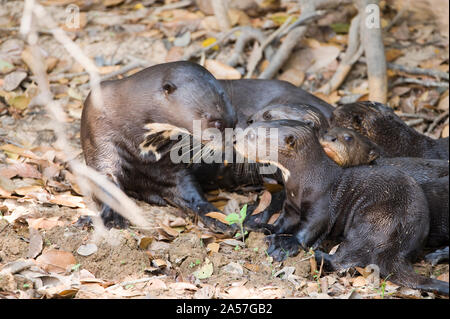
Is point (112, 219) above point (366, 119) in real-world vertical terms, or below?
below

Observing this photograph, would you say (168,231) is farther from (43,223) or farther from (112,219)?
(43,223)

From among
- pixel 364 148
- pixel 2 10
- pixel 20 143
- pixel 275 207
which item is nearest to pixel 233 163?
pixel 275 207

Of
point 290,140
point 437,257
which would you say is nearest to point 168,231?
point 290,140

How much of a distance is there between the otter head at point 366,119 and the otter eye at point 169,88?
170cm

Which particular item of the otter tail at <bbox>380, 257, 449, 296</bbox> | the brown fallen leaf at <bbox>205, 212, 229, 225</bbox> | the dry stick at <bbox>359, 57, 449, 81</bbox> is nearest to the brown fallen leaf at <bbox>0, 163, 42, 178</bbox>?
the brown fallen leaf at <bbox>205, 212, 229, 225</bbox>

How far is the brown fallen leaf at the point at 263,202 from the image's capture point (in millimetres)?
5213

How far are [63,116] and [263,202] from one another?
2.25 metres

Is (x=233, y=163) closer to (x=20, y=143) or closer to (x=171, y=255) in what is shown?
(x=171, y=255)

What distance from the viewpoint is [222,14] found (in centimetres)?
725

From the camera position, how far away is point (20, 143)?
→ 584cm

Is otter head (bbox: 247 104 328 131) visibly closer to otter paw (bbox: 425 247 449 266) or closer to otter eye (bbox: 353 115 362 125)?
otter eye (bbox: 353 115 362 125)

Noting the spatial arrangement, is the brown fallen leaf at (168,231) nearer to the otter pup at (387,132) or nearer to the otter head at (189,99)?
the otter head at (189,99)

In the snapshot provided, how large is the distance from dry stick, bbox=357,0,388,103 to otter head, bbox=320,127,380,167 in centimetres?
167

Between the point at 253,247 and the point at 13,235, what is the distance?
5.28 ft
